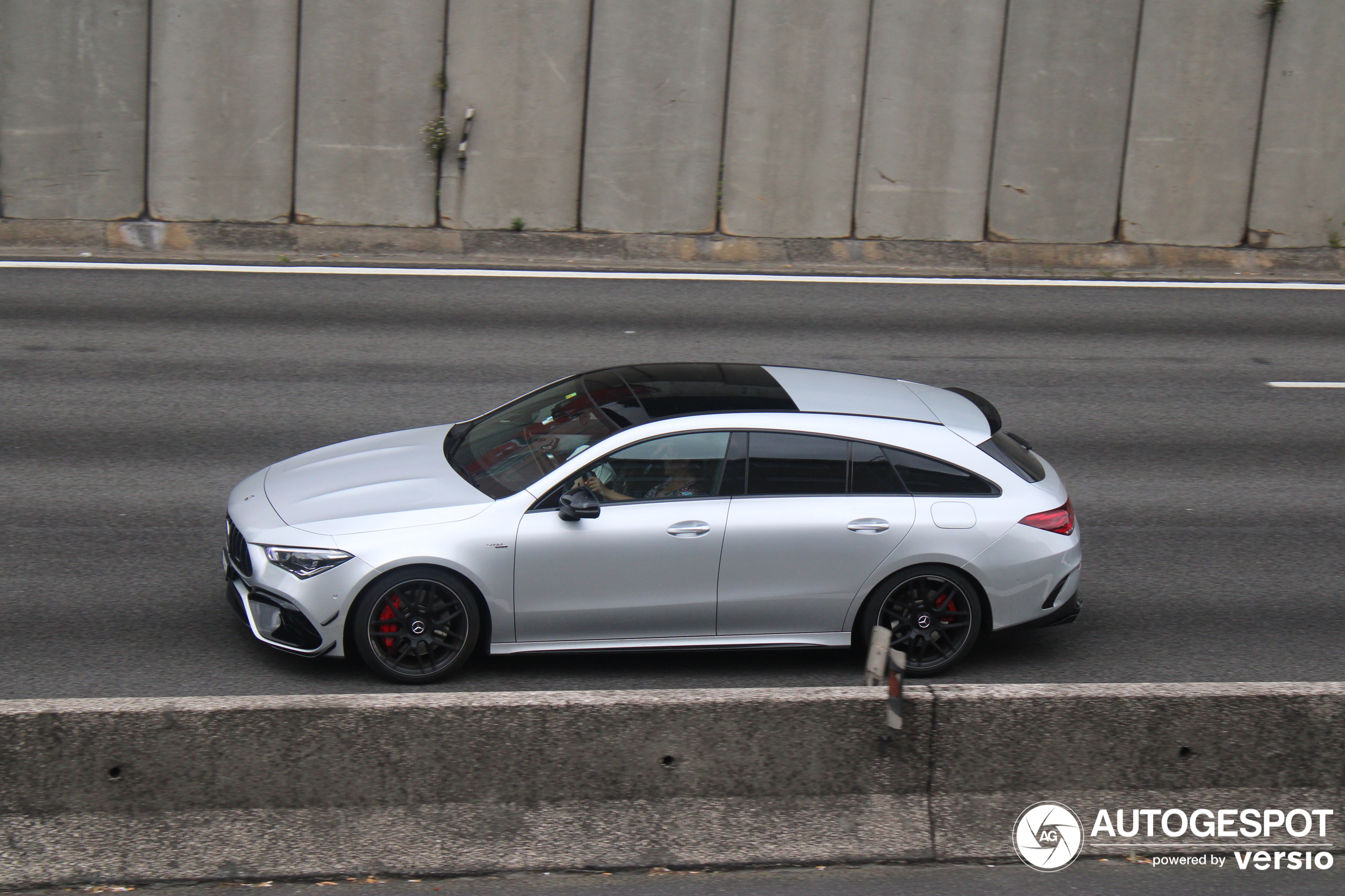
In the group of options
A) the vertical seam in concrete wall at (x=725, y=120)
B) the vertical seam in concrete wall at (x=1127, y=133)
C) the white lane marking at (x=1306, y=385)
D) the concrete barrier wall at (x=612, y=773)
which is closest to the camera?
the concrete barrier wall at (x=612, y=773)

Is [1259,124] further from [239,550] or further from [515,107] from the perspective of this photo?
[239,550]

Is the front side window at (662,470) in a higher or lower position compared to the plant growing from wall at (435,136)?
lower

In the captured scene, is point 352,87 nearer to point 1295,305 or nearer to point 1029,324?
point 1029,324

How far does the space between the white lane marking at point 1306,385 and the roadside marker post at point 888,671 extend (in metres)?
8.88

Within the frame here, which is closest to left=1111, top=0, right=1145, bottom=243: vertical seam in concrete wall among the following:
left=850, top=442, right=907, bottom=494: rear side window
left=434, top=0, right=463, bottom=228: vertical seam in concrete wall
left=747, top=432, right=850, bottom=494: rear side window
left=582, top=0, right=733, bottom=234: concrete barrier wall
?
left=582, top=0, right=733, bottom=234: concrete barrier wall

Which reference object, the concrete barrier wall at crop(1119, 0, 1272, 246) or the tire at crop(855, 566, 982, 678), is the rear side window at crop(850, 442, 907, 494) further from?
the concrete barrier wall at crop(1119, 0, 1272, 246)

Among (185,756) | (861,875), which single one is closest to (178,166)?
(185,756)

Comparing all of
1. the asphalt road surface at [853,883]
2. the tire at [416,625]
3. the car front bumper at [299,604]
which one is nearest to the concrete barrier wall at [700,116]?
the car front bumper at [299,604]

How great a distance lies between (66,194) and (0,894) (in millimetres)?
13553

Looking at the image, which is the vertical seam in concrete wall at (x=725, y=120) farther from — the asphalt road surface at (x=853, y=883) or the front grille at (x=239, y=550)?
the asphalt road surface at (x=853, y=883)

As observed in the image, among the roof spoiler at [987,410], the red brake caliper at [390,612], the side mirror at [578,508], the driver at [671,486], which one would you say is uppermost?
the roof spoiler at [987,410]

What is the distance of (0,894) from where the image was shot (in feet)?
15.5

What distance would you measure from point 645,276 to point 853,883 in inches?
464

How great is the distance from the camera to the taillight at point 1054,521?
6.76 m
